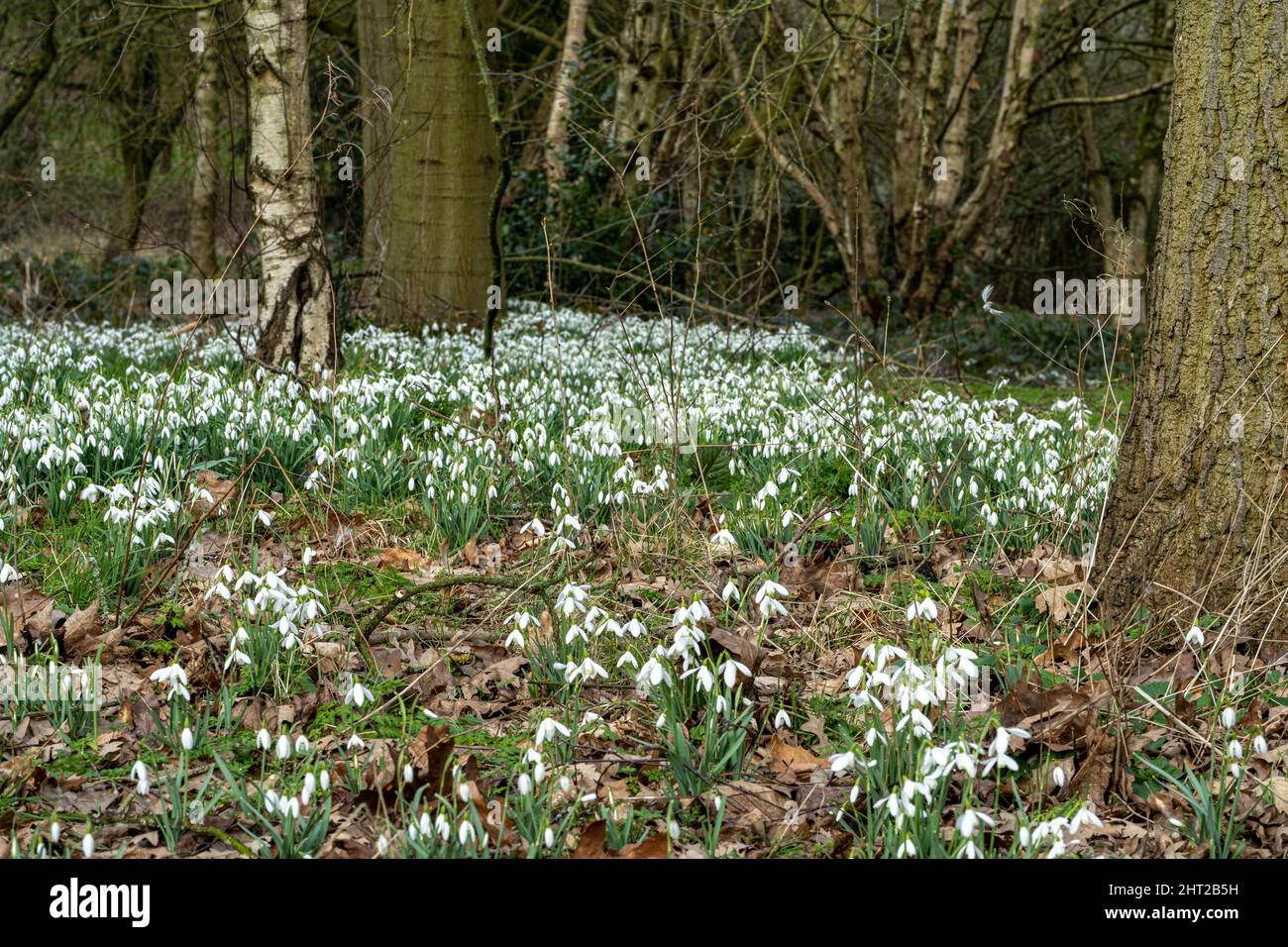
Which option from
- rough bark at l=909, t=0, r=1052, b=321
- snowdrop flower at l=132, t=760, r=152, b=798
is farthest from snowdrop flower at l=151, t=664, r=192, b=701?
rough bark at l=909, t=0, r=1052, b=321

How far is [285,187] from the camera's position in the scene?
23.6 ft

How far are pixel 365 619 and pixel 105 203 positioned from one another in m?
17.0

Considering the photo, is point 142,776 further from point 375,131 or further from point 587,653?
point 375,131

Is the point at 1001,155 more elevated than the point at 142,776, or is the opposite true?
the point at 1001,155

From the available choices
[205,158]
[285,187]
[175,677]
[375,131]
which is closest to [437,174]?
[375,131]

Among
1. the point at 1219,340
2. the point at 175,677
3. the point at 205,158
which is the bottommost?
the point at 175,677

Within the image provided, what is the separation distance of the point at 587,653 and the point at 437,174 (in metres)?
7.47

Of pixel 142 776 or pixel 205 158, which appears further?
pixel 205 158

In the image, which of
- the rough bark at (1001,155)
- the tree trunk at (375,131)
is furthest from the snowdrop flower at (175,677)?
the rough bark at (1001,155)

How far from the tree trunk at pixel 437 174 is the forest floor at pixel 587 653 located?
159 inches

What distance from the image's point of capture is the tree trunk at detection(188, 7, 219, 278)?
1221cm
